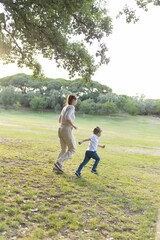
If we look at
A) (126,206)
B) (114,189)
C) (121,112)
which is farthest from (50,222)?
(121,112)

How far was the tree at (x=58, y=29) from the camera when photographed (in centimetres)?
870

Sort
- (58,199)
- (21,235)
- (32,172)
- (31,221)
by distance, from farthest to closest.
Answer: (32,172)
(58,199)
(31,221)
(21,235)

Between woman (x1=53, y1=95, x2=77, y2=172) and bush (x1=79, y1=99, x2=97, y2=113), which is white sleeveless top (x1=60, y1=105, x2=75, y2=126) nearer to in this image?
woman (x1=53, y1=95, x2=77, y2=172)

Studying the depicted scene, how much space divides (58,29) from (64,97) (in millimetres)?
66645

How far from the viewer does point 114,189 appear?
21.5 ft

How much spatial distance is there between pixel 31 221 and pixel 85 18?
32.7ft

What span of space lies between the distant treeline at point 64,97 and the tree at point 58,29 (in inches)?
2197

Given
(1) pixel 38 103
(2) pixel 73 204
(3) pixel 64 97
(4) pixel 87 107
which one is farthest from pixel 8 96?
(2) pixel 73 204

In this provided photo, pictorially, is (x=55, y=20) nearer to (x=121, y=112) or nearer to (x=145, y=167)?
(x=145, y=167)

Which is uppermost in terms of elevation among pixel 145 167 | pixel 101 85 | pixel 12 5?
pixel 101 85

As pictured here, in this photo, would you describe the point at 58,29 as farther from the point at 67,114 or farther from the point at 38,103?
the point at 38,103

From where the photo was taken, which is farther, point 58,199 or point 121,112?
point 121,112

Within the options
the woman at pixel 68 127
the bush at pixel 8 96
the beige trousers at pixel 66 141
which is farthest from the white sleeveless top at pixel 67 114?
the bush at pixel 8 96

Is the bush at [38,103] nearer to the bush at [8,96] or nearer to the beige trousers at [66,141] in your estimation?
the bush at [8,96]
